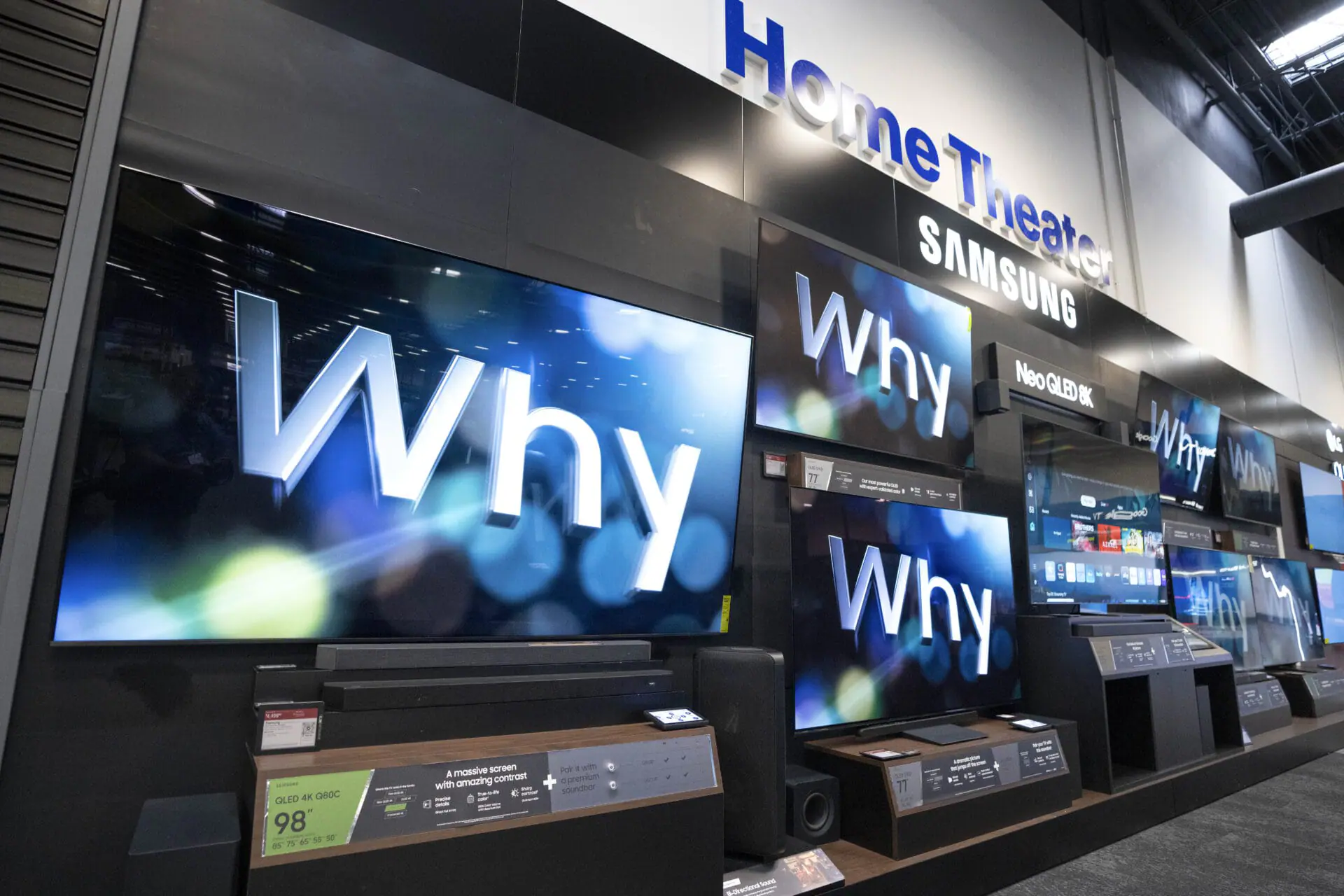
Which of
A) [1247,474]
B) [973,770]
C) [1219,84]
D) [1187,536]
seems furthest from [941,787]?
[1219,84]

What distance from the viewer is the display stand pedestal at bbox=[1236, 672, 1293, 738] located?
12.0 ft

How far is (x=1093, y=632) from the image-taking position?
2719 mm

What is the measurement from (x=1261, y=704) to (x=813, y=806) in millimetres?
3390

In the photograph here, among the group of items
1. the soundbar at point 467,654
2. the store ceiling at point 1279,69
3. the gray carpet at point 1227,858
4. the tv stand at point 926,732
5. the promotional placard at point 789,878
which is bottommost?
the gray carpet at point 1227,858

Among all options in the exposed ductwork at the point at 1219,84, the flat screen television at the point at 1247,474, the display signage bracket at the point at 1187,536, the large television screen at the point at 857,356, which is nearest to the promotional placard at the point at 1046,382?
the large television screen at the point at 857,356

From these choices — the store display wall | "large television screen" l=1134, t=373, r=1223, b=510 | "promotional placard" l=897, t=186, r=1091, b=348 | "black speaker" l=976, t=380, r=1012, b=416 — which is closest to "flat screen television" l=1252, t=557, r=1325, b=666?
"large television screen" l=1134, t=373, r=1223, b=510

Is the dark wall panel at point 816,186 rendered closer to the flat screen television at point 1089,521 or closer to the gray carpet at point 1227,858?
the flat screen television at point 1089,521

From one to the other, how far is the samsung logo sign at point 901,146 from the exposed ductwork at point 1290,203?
9.35 ft

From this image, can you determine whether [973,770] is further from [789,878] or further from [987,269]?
[987,269]

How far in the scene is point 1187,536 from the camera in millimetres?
4383

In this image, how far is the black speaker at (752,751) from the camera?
164cm

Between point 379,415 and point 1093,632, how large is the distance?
267cm

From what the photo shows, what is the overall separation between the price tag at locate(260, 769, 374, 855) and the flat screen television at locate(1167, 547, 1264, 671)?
4298 millimetres

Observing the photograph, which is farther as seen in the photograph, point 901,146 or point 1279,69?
point 1279,69
